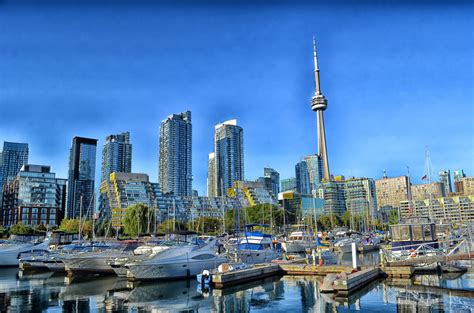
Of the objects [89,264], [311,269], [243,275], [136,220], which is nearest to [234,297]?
[243,275]

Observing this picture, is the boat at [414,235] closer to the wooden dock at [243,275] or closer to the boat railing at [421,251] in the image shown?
the boat railing at [421,251]

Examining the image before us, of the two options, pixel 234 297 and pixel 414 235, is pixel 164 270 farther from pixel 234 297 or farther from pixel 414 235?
pixel 414 235

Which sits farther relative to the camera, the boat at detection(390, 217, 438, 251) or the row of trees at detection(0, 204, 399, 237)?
the row of trees at detection(0, 204, 399, 237)

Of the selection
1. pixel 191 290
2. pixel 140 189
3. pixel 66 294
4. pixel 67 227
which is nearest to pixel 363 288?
pixel 191 290

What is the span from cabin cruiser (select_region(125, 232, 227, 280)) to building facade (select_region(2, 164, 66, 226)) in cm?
11125

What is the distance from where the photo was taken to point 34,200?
139 m

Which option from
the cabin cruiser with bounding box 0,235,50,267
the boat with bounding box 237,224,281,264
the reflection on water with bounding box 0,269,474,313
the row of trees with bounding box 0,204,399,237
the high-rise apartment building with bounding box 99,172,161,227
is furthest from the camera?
the high-rise apartment building with bounding box 99,172,161,227

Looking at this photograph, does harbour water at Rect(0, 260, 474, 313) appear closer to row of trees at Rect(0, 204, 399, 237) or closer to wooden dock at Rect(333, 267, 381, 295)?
wooden dock at Rect(333, 267, 381, 295)

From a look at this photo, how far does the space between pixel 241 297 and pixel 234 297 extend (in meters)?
0.43

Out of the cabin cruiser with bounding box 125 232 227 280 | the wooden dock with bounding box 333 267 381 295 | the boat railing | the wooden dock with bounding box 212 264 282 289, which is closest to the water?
the wooden dock with bounding box 333 267 381 295

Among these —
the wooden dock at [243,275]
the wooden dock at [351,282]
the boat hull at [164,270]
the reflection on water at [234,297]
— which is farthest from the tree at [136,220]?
the wooden dock at [351,282]

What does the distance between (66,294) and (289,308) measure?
1568cm

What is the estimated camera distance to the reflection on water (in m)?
22.8

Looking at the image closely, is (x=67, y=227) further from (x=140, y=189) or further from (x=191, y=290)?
(x=191, y=290)
